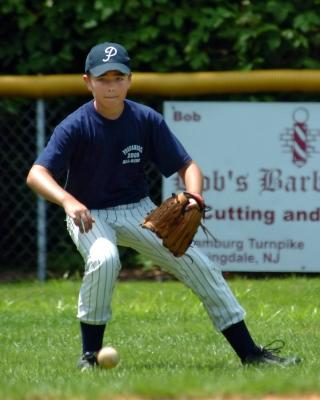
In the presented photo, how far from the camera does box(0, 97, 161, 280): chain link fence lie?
32.9 ft

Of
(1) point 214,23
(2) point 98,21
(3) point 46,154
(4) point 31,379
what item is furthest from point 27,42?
(4) point 31,379

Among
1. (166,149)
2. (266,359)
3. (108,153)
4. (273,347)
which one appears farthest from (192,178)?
(273,347)

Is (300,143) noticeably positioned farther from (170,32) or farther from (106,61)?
(106,61)

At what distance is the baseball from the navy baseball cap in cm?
128

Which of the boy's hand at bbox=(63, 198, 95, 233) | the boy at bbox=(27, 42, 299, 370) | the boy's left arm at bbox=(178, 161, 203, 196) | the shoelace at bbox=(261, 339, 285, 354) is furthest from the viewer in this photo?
the shoelace at bbox=(261, 339, 285, 354)

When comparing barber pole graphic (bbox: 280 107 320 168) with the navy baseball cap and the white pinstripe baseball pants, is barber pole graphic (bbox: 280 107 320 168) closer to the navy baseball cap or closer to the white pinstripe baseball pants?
the white pinstripe baseball pants

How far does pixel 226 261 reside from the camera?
9508 mm

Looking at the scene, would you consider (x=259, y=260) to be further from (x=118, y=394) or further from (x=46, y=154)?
(x=118, y=394)

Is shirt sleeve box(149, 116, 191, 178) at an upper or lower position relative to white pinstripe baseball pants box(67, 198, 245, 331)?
upper

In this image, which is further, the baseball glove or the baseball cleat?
the baseball cleat

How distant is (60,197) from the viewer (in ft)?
19.2

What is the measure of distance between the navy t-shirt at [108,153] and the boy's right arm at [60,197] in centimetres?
6

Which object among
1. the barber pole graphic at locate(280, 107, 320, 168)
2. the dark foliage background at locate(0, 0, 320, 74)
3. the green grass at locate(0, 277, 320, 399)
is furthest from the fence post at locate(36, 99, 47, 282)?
the barber pole graphic at locate(280, 107, 320, 168)

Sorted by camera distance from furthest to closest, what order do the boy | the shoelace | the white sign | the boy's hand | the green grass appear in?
the white sign → the shoelace → the boy → the boy's hand → the green grass
